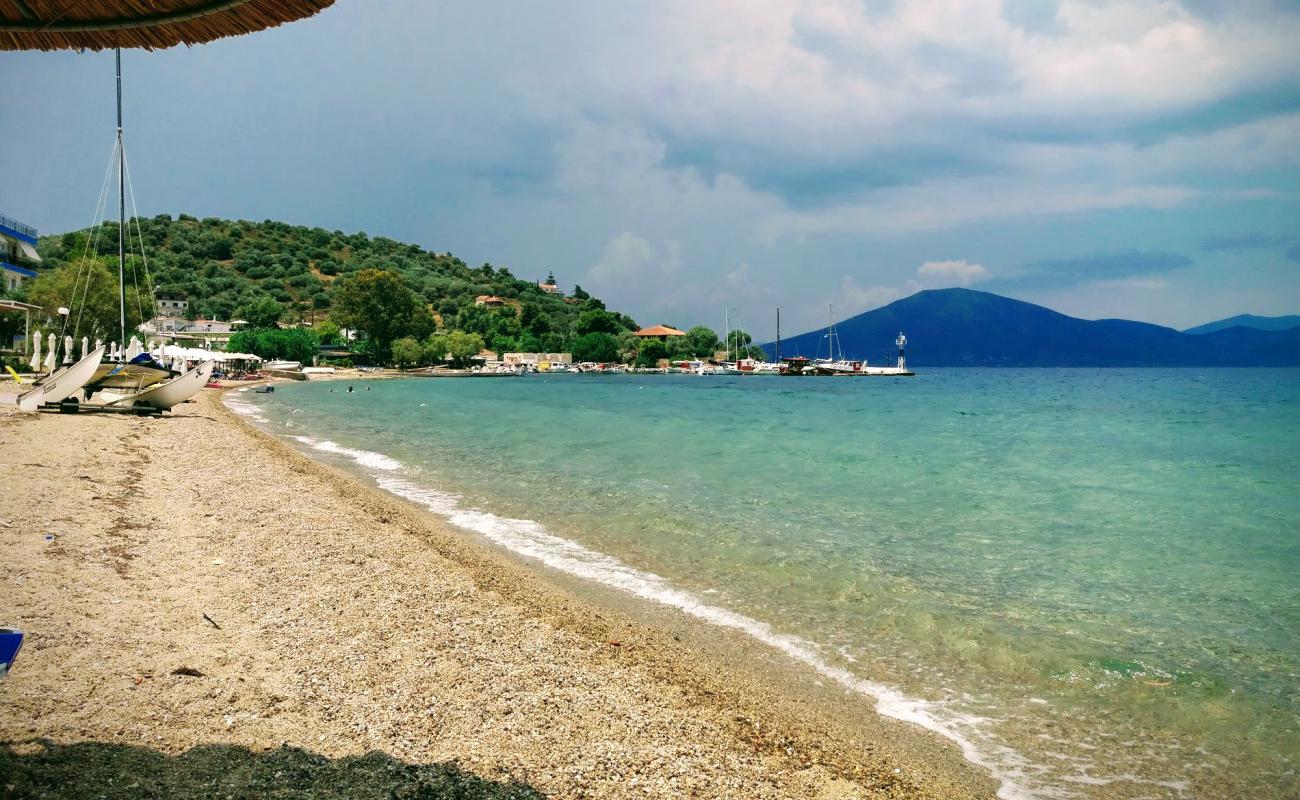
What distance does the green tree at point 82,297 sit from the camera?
42.5m

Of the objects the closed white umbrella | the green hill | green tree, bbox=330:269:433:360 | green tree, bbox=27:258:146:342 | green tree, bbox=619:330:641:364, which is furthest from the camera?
green tree, bbox=619:330:641:364

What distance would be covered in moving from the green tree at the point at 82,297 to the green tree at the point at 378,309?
64800mm

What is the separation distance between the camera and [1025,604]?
848 centimetres

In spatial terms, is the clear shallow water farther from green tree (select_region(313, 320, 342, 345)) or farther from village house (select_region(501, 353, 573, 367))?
village house (select_region(501, 353, 573, 367))

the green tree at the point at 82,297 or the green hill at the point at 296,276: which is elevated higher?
the green hill at the point at 296,276

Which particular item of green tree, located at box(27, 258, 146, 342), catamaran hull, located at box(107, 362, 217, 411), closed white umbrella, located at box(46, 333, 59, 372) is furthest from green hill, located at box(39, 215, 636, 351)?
catamaran hull, located at box(107, 362, 217, 411)

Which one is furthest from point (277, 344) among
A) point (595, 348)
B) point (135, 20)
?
point (135, 20)

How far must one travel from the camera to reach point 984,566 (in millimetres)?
10258

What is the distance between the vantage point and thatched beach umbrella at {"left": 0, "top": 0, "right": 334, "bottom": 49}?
3.08m

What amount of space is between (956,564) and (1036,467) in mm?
14103

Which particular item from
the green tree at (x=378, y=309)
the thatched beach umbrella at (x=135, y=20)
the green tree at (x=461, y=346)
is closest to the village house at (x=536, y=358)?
the green tree at (x=461, y=346)

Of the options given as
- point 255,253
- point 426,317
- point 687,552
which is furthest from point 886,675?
point 255,253

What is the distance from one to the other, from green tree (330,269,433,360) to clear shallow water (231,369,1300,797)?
90258mm

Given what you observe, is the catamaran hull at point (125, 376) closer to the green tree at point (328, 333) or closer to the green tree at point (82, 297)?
the green tree at point (82, 297)
